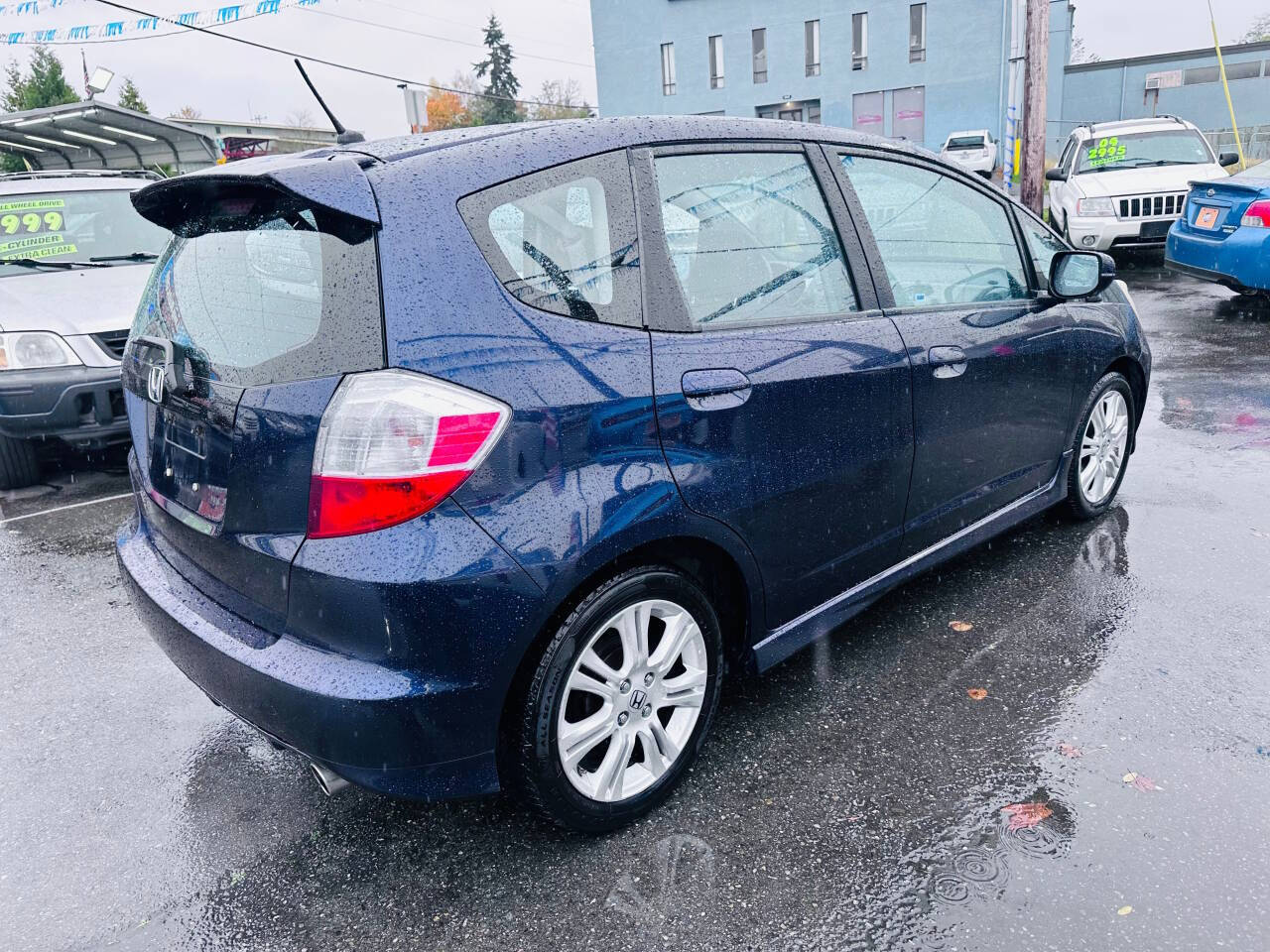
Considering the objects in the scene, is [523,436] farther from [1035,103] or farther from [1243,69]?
[1243,69]

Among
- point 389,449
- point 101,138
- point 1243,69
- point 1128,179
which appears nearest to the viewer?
point 389,449

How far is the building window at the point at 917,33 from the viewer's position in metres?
37.7

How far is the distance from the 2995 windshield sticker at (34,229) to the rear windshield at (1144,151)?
38.7 feet

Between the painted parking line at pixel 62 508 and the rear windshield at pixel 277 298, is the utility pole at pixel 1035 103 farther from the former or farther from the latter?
the rear windshield at pixel 277 298

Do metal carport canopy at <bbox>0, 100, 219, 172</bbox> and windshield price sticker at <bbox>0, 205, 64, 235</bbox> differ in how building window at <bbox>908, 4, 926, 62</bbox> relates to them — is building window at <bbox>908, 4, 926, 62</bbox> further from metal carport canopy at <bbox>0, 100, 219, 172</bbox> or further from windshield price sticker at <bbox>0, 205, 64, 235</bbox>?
windshield price sticker at <bbox>0, 205, 64, 235</bbox>

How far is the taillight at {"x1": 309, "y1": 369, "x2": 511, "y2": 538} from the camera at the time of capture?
1.94 m

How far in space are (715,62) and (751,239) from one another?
143ft

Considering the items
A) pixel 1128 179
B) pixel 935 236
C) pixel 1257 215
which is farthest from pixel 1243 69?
pixel 935 236

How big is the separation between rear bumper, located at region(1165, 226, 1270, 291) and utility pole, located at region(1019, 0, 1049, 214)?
4837 millimetres

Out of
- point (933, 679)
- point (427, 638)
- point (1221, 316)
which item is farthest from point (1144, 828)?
point (1221, 316)

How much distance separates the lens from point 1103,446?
4199 millimetres

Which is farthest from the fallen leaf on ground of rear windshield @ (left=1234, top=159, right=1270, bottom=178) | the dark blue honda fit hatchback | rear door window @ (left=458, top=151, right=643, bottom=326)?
rear windshield @ (left=1234, top=159, right=1270, bottom=178)

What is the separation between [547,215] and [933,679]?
6.31 ft

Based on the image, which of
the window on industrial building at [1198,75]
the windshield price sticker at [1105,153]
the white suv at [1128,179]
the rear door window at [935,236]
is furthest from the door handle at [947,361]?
the window on industrial building at [1198,75]
